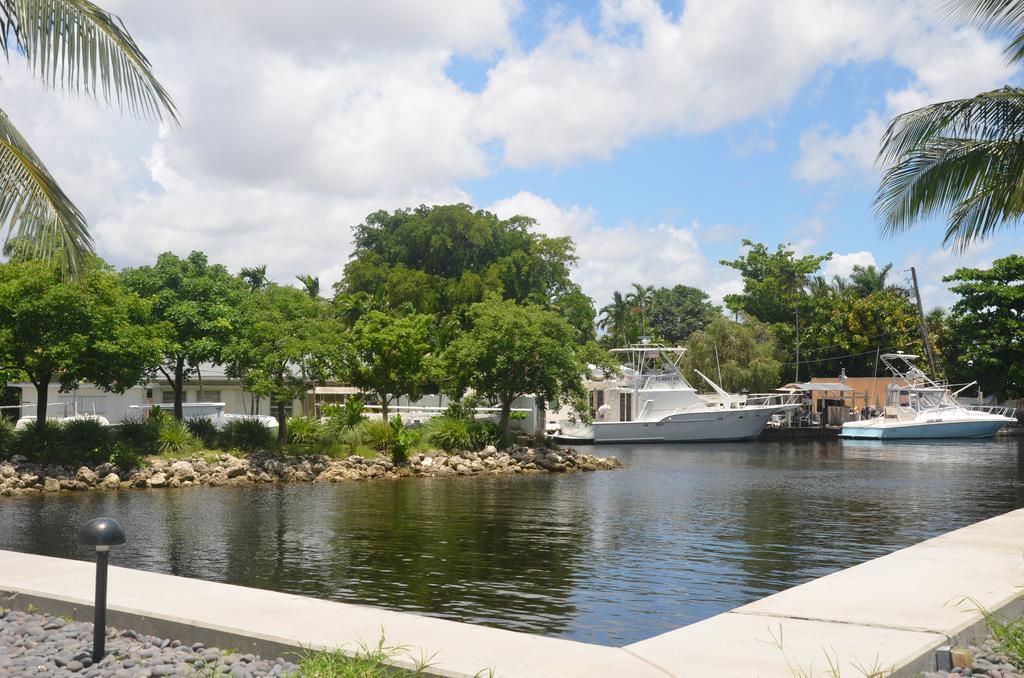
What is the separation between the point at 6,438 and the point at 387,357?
1369 centimetres

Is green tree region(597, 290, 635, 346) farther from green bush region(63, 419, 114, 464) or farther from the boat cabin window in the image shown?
green bush region(63, 419, 114, 464)

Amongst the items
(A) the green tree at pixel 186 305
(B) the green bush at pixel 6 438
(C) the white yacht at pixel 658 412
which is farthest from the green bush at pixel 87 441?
(C) the white yacht at pixel 658 412

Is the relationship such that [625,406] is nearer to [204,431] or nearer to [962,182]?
[204,431]

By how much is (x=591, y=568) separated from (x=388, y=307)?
44.2m

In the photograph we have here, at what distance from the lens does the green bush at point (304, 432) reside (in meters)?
33.7

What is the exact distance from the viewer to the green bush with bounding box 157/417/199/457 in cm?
2998

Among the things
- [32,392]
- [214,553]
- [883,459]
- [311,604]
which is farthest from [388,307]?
[311,604]

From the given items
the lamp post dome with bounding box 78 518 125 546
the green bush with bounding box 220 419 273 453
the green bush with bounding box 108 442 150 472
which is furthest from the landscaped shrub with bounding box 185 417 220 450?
the lamp post dome with bounding box 78 518 125 546

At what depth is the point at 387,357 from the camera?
37.1 m

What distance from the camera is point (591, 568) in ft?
49.0

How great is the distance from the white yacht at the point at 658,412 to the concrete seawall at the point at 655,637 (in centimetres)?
4527

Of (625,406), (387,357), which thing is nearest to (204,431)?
(387,357)

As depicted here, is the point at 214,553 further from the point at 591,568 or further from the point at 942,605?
the point at 942,605

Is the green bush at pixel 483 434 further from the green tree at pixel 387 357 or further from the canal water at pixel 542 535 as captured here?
the canal water at pixel 542 535
